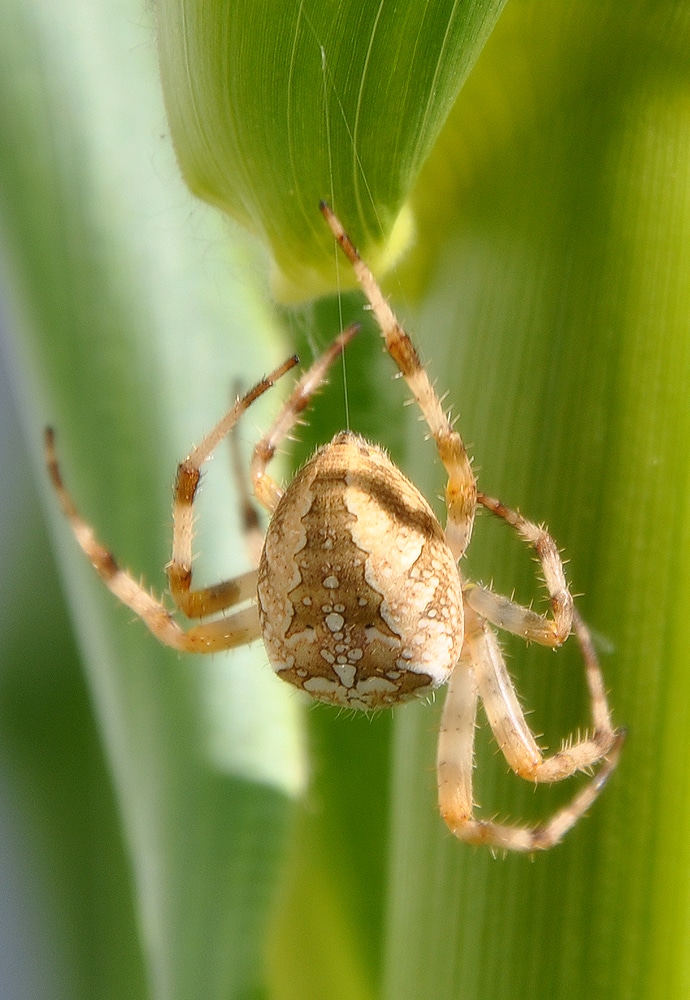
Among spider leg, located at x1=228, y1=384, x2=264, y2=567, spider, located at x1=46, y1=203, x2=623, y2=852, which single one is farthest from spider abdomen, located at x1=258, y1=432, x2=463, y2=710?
spider leg, located at x1=228, y1=384, x2=264, y2=567

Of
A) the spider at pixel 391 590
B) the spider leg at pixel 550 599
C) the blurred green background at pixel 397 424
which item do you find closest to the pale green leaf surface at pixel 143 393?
the blurred green background at pixel 397 424

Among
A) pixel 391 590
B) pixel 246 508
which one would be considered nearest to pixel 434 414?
pixel 391 590

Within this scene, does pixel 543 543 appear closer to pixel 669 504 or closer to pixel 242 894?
pixel 669 504

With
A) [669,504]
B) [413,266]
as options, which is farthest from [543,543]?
[413,266]

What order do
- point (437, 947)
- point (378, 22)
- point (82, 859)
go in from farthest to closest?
Answer: point (82, 859), point (437, 947), point (378, 22)

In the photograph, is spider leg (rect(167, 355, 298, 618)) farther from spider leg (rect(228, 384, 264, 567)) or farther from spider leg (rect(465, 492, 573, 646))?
spider leg (rect(465, 492, 573, 646))

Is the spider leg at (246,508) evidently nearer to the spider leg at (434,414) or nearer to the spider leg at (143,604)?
the spider leg at (143,604)
